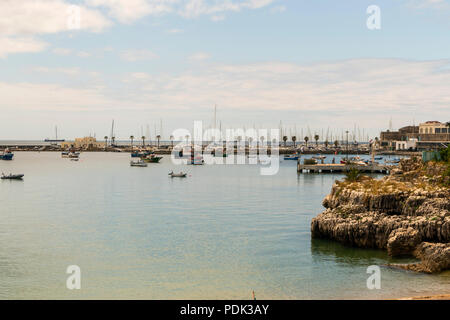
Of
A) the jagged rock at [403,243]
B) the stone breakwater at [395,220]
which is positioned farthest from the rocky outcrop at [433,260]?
the jagged rock at [403,243]

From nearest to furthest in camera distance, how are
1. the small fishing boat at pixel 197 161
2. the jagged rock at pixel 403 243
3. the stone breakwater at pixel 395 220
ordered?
the stone breakwater at pixel 395 220 → the jagged rock at pixel 403 243 → the small fishing boat at pixel 197 161

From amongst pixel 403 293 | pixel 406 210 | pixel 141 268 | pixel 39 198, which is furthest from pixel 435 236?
pixel 39 198

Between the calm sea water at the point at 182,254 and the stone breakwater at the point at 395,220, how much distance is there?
45.9 inches

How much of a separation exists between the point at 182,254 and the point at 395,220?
1701 centimetres

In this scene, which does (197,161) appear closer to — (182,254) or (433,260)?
(182,254)

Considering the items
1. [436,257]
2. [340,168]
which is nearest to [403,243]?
[436,257]

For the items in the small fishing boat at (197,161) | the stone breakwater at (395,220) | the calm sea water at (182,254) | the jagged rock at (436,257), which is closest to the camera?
the calm sea water at (182,254)

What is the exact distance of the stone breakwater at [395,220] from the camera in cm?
3206

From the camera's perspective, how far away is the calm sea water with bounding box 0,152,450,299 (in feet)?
91.3

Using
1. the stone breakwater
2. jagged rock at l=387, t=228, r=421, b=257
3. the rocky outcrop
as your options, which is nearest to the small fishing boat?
the stone breakwater

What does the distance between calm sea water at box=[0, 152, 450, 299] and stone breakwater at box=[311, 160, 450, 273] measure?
1.17 metres

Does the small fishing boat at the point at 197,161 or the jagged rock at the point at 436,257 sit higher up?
the small fishing boat at the point at 197,161

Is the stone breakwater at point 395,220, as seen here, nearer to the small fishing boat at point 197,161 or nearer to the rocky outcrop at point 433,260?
the rocky outcrop at point 433,260

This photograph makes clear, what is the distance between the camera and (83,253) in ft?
120
